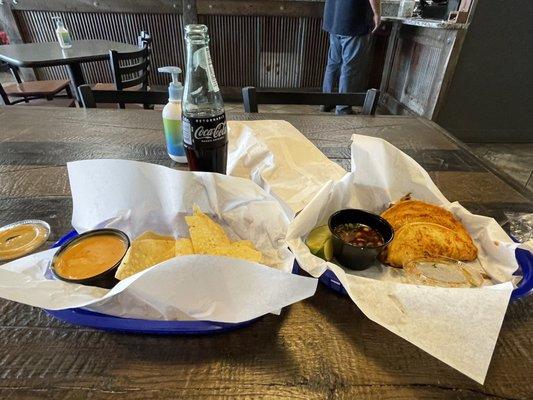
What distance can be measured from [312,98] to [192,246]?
1189 mm

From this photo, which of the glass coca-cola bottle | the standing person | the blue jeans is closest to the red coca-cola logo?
the glass coca-cola bottle

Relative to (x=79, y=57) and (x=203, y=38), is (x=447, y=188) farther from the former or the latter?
(x=79, y=57)

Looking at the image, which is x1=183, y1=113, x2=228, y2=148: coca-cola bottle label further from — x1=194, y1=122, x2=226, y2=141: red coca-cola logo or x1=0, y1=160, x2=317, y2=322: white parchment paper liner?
x1=0, y1=160, x2=317, y2=322: white parchment paper liner

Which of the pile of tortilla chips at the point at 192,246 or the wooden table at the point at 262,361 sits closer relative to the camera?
the wooden table at the point at 262,361

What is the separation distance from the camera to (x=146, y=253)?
0.66 m

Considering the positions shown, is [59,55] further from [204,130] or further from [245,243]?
[245,243]

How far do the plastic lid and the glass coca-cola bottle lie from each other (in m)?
0.41

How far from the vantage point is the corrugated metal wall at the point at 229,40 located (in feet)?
14.8

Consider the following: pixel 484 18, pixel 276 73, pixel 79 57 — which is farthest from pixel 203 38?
pixel 276 73

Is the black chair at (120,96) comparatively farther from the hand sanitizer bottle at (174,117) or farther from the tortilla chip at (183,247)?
Answer: the tortilla chip at (183,247)

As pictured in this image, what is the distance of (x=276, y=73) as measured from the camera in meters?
4.95

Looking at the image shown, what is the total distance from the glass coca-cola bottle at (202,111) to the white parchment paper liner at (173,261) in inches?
4.9

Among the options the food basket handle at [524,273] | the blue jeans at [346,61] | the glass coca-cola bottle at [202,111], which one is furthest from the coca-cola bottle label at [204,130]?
the blue jeans at [346,61]

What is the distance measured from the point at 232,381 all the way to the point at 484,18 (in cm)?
413
